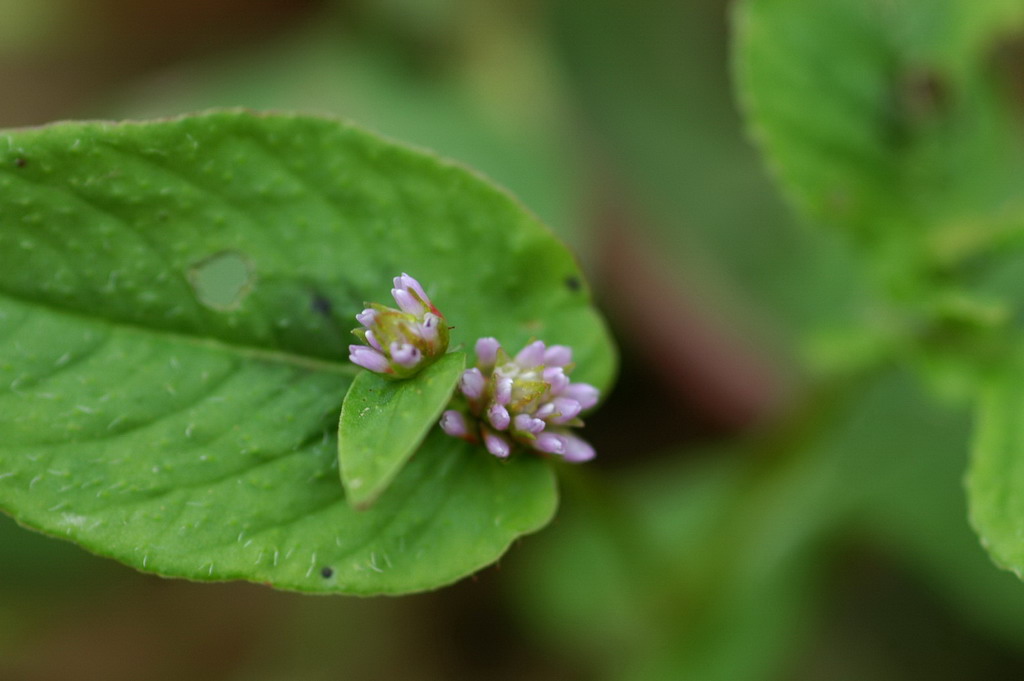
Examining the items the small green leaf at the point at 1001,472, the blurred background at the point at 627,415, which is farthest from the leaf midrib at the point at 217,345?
the small green leaf at the point at 1001,472

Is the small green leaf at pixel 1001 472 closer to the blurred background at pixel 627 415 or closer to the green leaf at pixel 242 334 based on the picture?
the blurred background at pixel 627 415

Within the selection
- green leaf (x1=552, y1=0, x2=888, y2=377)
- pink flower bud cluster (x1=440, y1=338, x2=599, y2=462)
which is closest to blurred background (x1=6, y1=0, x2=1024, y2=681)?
green leaf (x1=552, y1=0, x2=888, y2=377)

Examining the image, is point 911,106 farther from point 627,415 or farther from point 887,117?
point 627,415

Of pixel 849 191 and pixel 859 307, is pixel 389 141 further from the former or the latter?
pixel 859 307

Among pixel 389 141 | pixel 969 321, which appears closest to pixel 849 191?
pixel 969 321

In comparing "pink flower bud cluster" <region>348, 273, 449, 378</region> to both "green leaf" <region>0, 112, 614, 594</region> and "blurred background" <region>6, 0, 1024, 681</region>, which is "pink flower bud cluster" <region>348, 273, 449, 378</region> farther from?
"blurred background" <region>6, 0, 1024, 681</region>
